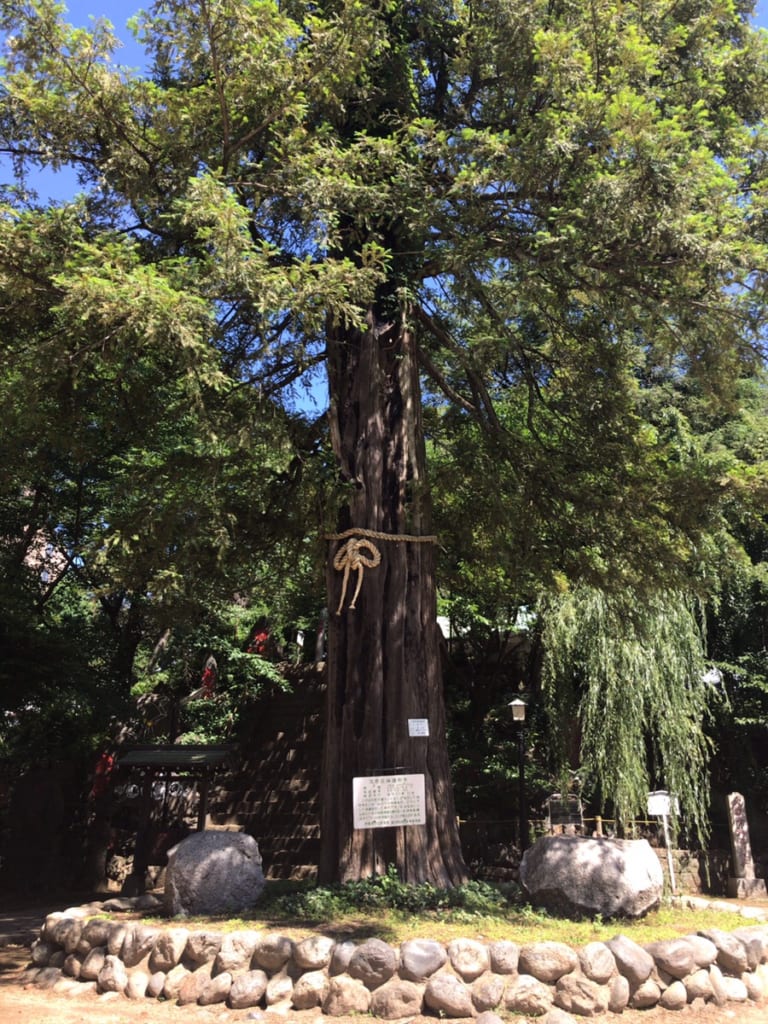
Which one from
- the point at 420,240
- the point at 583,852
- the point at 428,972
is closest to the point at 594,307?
the point at 420,240

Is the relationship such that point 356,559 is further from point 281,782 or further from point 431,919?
point 281,782

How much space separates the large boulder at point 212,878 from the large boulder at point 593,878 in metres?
2.41

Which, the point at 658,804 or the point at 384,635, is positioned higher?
the point at 384,635

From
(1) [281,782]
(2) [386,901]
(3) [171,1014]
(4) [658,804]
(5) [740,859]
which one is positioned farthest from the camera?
(1) [281,782]

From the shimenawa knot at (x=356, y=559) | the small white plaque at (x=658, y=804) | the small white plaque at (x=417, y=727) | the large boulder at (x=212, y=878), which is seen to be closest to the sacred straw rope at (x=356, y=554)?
the shimenawa knot at (x=356, y=559)

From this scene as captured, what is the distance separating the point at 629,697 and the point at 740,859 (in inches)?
169

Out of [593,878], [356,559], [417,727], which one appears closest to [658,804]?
[593,878]

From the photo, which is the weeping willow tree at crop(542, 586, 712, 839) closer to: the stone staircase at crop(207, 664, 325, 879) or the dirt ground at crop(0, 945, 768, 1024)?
the stone staircase at crop(207, 664, 325, 879)

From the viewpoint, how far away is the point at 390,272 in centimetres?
861

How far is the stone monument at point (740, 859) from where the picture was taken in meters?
14.4

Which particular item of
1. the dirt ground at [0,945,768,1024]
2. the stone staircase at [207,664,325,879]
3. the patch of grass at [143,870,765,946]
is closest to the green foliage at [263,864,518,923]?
the patch of grass at [143,870,765,946]

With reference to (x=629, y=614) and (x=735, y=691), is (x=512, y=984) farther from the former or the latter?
(x=735, y=691)

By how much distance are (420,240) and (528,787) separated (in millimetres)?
10259

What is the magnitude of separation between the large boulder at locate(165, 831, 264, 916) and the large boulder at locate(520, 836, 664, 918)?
2406 millimetres
